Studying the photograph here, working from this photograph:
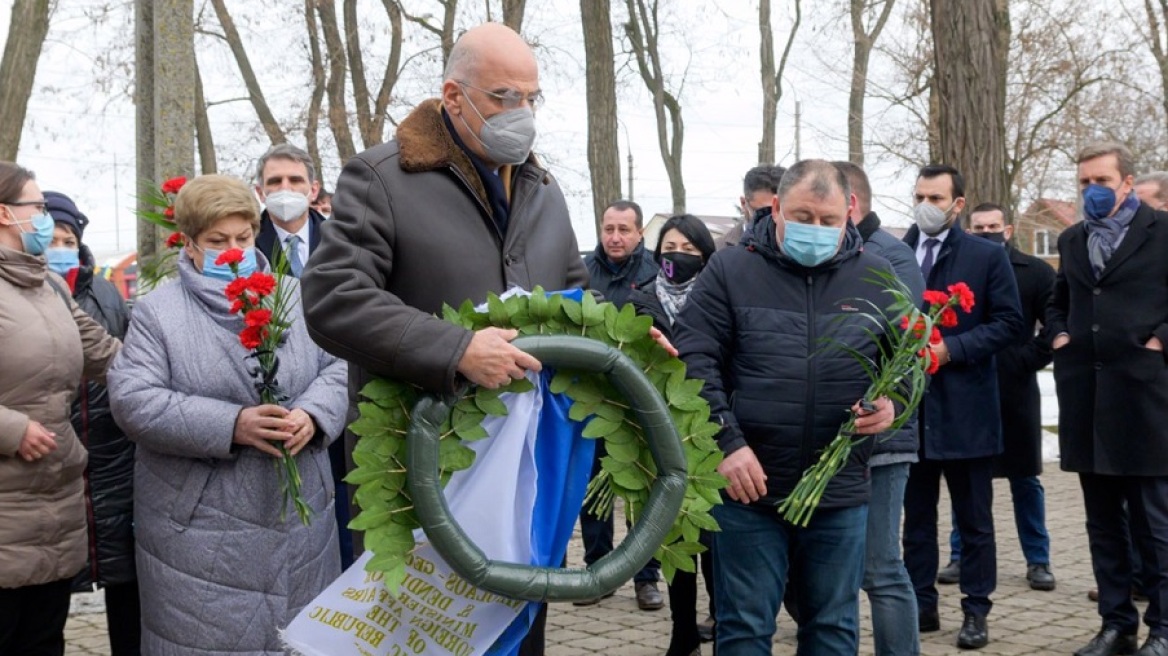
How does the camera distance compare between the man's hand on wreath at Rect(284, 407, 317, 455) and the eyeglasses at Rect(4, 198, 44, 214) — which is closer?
the man's hand on wreath at Rect(284, 407, 317, 455)

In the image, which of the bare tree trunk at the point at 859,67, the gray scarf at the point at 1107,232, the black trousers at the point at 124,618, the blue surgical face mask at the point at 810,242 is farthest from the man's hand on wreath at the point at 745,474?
the bare tree trunk at the point at 859,67

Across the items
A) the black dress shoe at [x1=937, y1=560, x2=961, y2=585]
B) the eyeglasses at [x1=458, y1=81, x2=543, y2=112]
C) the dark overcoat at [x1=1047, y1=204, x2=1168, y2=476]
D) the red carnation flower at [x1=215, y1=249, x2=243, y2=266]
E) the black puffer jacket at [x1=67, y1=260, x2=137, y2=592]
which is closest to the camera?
the eyeglasses at [x1=458, y1=81, x2=543, y2=112]

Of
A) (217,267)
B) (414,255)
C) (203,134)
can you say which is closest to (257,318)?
(217,267)

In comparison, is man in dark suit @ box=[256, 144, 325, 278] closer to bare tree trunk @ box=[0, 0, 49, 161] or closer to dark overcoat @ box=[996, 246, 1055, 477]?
dark overcoat @ box=[996, 246, 1055, 477]

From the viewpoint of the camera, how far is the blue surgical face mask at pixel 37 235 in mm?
4906

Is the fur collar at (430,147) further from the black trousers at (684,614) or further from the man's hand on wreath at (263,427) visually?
the black trousers at (684,614)

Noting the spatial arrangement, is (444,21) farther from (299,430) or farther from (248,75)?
(299,430)

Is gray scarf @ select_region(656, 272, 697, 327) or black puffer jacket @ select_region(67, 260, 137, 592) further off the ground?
gray scarf @ select_region(656, 272, 697, 327)

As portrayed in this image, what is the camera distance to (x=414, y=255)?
11.2 feet

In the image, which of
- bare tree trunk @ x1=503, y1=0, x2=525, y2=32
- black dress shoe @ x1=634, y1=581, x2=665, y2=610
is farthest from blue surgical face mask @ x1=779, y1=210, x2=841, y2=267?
bare tree trunk @ x1=503, y1=0, x2=525, y2=32

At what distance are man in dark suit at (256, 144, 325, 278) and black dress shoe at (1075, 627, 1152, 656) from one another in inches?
166

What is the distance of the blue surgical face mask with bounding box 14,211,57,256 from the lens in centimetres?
491

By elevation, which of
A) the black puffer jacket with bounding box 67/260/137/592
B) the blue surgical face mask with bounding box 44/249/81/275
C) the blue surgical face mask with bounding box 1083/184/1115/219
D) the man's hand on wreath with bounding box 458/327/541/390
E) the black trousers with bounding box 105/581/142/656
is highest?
the blue surgical face mask with bounding box 1083/184/1115/219

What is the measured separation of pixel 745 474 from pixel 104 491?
7.96ft
